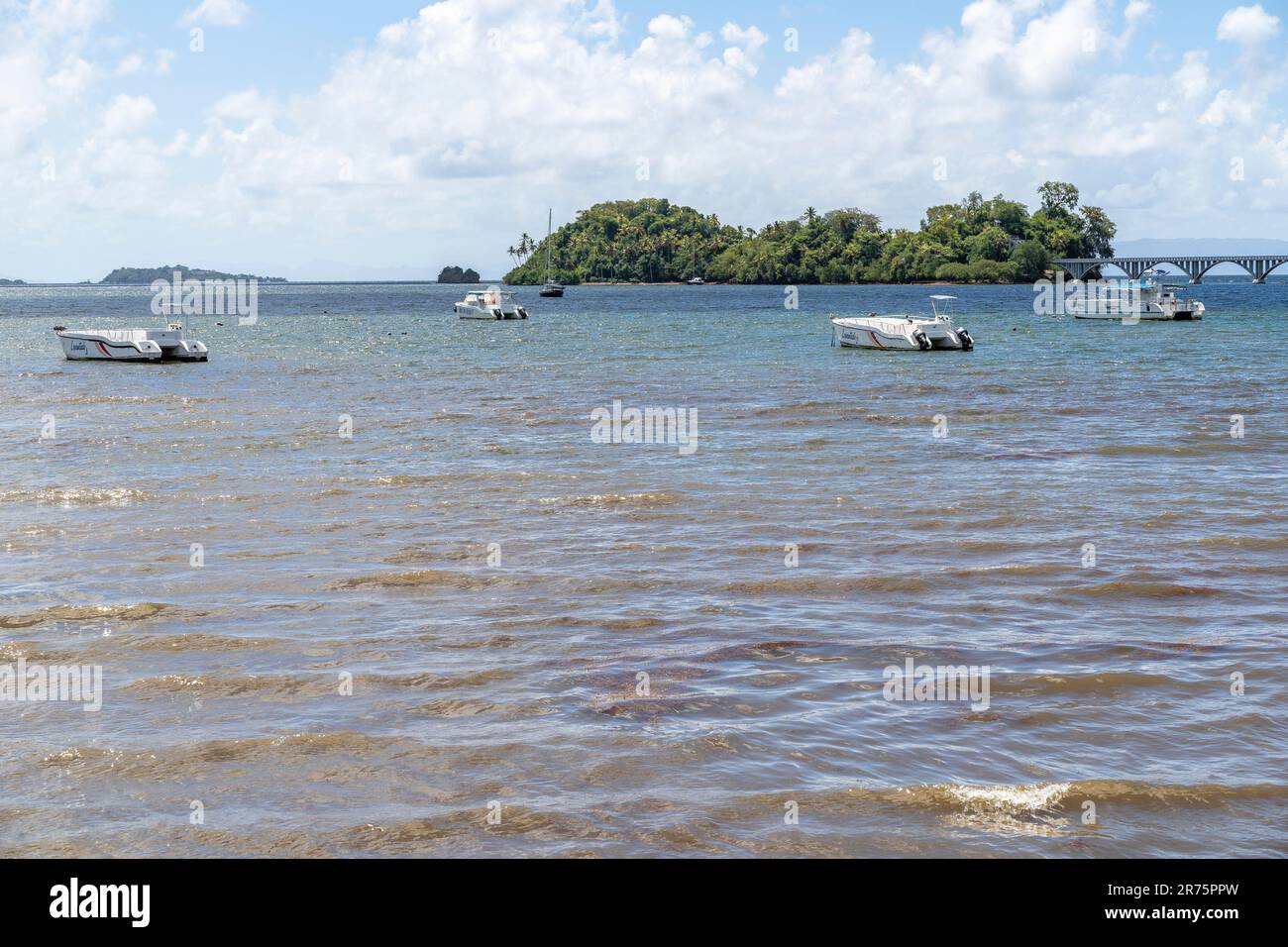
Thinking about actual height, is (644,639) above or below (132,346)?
below

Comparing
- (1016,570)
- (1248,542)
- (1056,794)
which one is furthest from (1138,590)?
(1056,794)

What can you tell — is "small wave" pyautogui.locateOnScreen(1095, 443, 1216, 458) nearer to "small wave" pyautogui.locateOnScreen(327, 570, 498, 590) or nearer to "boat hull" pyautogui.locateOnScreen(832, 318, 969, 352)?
"small wave" pyautogui.locateOnScreen(327, 570, 498, 590)

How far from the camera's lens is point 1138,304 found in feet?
268

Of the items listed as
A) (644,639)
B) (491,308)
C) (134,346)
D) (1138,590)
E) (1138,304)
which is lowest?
(644,639)

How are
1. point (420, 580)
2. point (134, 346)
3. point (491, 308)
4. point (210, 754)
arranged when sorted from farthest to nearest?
point (491, 308)
point (134, 346)
point (420, 580)
point (210, 754)

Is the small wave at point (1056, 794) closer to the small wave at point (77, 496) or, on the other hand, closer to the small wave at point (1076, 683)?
the small wave at point (1076, 683)

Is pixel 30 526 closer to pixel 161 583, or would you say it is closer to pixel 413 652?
pixel 161 583

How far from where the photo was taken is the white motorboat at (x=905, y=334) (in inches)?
2106

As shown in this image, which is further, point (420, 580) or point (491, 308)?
point (491, 308)

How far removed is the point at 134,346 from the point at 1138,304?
61.7 metres

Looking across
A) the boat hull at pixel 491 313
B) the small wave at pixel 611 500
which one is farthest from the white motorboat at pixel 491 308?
the small wave at pixel 611 500

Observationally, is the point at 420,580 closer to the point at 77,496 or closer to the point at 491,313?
the point at 77,496

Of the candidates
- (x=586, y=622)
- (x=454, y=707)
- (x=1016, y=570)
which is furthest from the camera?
(x=1016, y=570)
